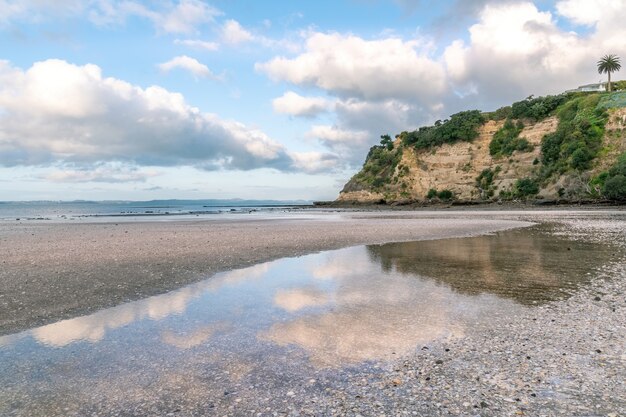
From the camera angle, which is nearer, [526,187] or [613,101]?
[613,101]

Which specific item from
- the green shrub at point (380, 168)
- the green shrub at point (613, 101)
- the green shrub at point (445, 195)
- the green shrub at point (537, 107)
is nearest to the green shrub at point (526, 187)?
the green shrub at point (445, 195)

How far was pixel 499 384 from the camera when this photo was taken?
535 centimetres

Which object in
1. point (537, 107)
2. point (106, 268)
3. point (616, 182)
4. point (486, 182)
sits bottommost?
point (106, 268)

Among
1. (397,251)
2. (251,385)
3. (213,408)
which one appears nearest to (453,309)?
(251,385)

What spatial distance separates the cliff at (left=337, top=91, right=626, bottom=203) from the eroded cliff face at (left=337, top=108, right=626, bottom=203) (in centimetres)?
16

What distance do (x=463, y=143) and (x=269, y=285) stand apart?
9809cm

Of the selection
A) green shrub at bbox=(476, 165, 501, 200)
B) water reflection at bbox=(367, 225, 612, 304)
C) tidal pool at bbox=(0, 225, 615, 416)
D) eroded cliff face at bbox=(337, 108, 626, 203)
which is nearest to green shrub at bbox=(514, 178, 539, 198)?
eroded cliff face at bbox=(337, 108, 626, 203)

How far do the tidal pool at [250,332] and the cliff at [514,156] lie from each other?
66252 millimetres

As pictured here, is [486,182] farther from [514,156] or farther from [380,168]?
[380,168]

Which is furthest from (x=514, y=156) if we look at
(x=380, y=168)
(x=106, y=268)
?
(x=106, y=268)

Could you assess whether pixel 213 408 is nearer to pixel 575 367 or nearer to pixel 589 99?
pixel 575 367

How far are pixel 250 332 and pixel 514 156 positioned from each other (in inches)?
3698

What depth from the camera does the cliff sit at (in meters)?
72.7

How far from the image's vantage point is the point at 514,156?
88.4 metres
